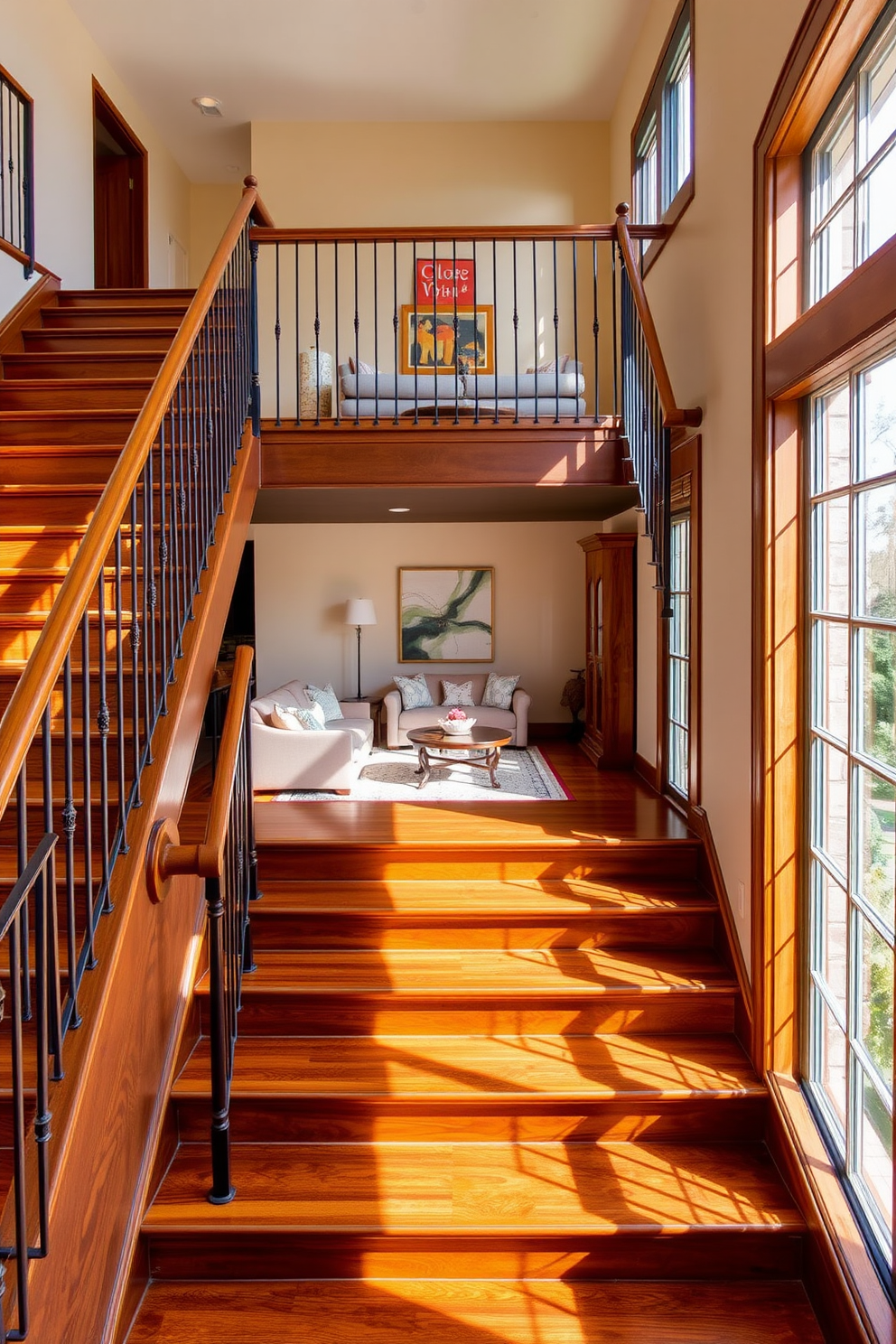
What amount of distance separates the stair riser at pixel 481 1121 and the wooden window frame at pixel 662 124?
13.0 ft

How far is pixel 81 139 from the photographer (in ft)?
19.6

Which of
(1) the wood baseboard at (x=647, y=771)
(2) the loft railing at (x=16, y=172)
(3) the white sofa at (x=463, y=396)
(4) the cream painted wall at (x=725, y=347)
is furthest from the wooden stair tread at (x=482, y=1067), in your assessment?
(2) the loft railing at (x=16, y=172)

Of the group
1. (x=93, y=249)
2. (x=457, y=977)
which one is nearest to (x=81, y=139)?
(x=93, y=249)

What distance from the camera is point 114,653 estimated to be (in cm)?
303

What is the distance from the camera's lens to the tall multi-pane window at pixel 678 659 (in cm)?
473

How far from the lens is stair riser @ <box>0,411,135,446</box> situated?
3986mm

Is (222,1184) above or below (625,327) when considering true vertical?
below

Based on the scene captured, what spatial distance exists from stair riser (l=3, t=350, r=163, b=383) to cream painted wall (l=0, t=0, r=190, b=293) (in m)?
0.48

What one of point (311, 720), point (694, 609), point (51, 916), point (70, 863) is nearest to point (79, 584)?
point (70, 863)

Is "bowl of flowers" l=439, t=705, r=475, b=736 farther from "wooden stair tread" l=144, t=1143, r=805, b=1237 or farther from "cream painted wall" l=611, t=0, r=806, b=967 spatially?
"wooden stair tread" l=144, t=1143, r=805, b=1237

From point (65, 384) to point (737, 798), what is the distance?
3.51 metres

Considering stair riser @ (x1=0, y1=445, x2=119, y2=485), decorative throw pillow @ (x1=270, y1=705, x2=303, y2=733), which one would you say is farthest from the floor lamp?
stair riser @ (x1=0, y1=445, x2=119, y2=485)

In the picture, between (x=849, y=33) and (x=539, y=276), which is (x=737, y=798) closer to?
(x=849, y=33)

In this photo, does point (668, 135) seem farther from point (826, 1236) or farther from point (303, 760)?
point (826, 1236)
